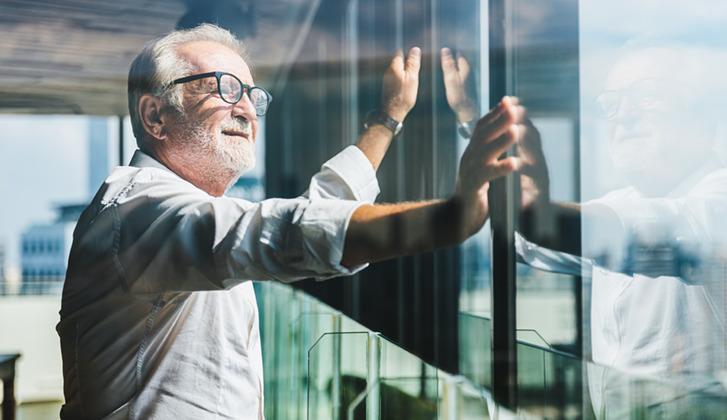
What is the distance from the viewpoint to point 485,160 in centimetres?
90

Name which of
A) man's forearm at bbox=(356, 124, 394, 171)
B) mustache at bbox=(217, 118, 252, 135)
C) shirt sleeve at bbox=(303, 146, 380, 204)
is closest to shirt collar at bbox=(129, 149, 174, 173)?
mustache at bbox=(217, 118, 252, 135)

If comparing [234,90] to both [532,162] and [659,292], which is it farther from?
[659,292]

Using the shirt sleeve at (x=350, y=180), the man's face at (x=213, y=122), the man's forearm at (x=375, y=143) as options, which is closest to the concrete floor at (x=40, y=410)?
the man's face at (x=213, y=122)

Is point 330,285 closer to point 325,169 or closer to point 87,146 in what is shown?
point 325,169

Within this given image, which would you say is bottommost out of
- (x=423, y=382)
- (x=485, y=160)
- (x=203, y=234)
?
(x=423, y=382)

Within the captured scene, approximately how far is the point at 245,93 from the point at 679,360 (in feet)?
3.77

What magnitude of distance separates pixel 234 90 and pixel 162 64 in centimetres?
23

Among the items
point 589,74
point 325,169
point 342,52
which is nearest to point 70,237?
point 325,169

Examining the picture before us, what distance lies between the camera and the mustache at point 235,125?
151 centimetres

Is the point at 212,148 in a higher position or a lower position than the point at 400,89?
lower

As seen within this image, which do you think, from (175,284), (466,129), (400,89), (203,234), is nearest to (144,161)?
(175,284)

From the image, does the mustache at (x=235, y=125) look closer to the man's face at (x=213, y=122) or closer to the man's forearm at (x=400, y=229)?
the man's face at (x=213, y=122)

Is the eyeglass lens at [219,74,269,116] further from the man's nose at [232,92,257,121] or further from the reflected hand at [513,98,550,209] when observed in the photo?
the reflected hand at [513,98,550,209]

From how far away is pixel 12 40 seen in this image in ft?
5.72
